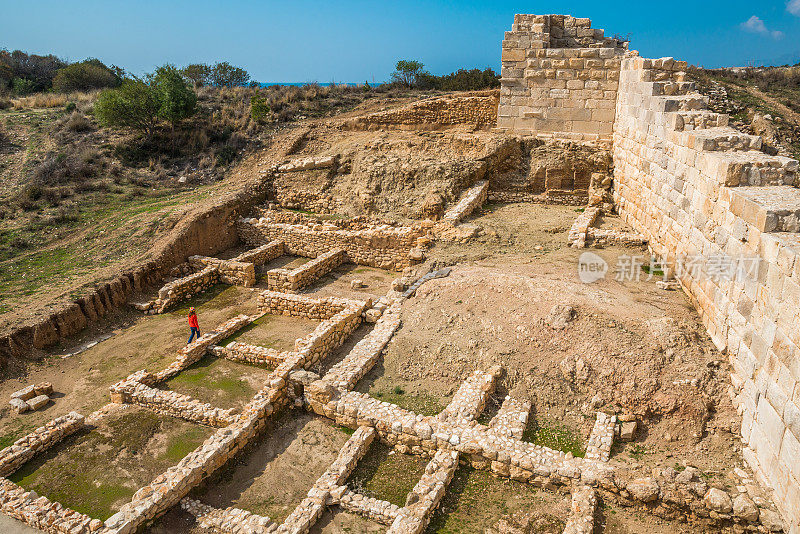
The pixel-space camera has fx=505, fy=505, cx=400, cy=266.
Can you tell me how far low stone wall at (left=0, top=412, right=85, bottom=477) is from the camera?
750cm

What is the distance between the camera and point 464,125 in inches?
693

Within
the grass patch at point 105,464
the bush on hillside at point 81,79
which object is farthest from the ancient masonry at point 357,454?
the bush on hillside at point 81,79

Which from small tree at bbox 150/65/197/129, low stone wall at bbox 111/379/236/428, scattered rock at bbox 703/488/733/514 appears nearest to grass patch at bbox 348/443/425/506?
low stone wall at bbox 111/379/236/428

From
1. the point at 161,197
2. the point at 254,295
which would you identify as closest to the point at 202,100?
the point at 161,197

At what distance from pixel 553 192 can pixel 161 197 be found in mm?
13120

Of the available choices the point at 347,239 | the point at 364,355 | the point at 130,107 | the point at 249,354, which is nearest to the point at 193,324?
the point at 249,354

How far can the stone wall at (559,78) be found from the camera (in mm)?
14945

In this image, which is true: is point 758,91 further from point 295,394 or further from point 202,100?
point 202,100

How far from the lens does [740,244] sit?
6945mm

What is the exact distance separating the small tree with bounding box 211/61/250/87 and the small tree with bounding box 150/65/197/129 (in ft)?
65.7

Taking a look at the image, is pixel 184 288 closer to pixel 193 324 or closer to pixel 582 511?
pixel 193 324

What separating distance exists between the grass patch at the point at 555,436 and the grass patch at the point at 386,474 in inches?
65.4

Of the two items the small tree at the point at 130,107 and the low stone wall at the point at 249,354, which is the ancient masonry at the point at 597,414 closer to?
the low stone wall at the point at 249,354

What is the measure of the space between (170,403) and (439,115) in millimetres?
13264
